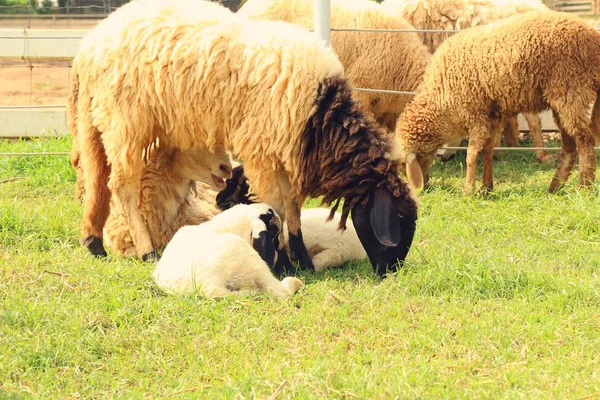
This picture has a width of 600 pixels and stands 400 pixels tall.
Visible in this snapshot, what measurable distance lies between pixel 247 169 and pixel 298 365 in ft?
6.94

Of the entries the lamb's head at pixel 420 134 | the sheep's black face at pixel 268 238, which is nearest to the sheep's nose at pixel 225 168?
the sheep's black face at pixel 268 238

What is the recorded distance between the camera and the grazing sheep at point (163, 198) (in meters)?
6.54

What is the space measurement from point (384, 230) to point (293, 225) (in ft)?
2.23

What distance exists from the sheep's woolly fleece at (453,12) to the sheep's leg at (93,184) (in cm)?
492

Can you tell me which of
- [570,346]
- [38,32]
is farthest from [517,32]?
[38,32]

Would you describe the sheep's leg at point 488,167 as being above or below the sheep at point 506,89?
below

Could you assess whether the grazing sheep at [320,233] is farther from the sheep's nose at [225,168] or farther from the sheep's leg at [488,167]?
the sheep's leg at [488,167]

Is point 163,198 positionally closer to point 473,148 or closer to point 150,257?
point 150,257

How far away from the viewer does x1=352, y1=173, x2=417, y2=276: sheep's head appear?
5.71 m

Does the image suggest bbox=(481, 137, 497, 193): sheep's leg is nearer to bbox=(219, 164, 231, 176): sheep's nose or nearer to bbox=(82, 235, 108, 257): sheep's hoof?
bbox=(219, 164, 231, 176): sheep's nose

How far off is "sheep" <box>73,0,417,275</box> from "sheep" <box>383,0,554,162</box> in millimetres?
4544

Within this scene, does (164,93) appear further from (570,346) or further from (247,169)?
(570,346)

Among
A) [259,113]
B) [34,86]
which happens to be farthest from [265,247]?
[34,86]

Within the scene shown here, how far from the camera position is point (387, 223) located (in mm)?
5723
